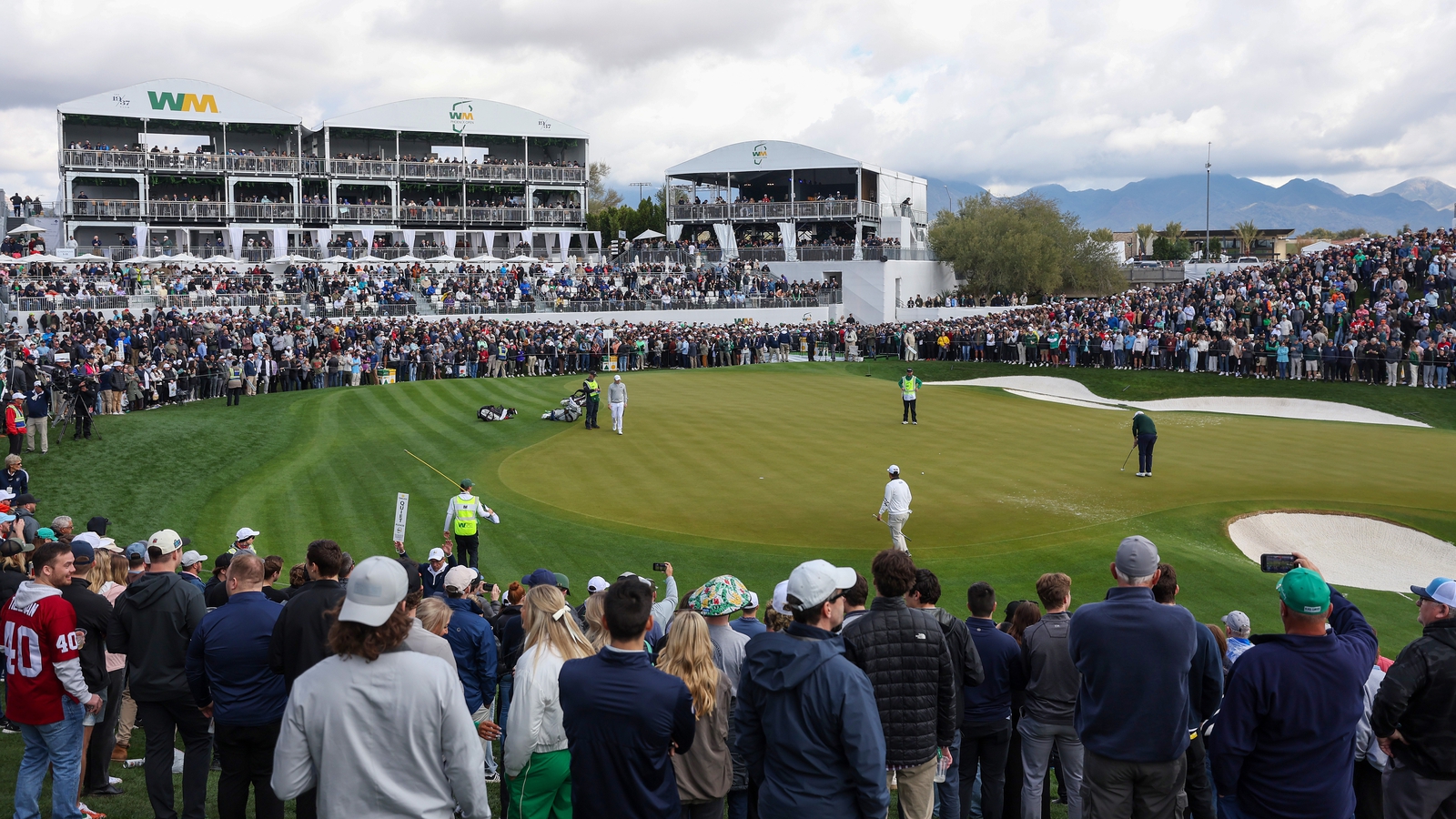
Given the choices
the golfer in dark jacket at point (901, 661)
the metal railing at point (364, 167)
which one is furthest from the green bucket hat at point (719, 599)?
the metal railing at point (364, 167)

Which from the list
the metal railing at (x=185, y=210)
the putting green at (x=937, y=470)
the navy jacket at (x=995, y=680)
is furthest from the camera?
the metal railing at (x=185, y=210)

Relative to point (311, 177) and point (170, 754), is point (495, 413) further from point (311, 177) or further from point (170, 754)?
point (311, 177)

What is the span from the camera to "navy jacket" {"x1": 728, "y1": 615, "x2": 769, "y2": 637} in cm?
754

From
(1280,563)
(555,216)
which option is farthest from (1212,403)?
(555,216)

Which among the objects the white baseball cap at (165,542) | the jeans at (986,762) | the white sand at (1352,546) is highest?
the white baseball cap at (165,542)

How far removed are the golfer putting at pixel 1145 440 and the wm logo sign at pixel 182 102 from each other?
2562 inches

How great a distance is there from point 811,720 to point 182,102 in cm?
7477

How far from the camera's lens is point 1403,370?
3650 cm

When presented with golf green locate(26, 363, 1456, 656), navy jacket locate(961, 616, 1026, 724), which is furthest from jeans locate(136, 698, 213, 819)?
golf green locate(26, 363, 1456, 656)

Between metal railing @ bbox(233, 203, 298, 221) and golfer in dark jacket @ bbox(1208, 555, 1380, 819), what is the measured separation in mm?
71408

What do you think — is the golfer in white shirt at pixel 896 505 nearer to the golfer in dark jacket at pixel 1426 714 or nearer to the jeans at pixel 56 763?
the golfer in dark jacket at pixel 1426 714

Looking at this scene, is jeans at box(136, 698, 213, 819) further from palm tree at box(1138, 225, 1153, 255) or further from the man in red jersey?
palm tree at box(1138, 225, 1153, 255)

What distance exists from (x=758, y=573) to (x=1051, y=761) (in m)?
8.36

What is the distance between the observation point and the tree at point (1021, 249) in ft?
239
